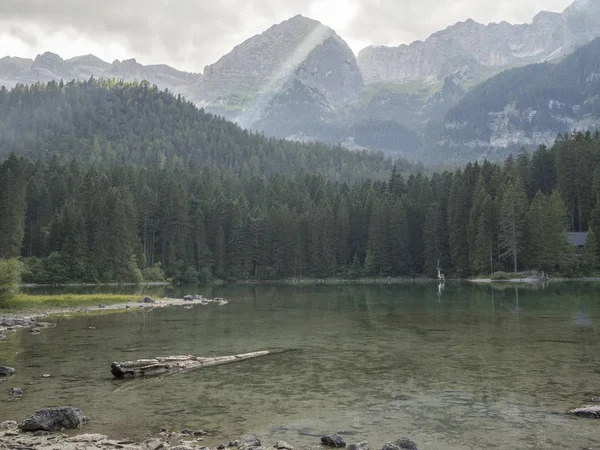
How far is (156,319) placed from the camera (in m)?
48.7

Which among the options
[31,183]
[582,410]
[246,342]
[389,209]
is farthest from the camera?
[389,209]

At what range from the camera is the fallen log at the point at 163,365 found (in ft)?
76.8

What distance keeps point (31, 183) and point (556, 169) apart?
138404mm

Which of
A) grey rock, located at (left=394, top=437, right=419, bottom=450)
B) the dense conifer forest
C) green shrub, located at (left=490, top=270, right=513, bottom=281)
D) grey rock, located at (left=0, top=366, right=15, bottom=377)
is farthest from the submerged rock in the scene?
the dense conifer forest

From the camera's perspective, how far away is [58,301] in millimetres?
59375

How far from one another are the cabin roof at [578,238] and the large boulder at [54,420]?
120 m

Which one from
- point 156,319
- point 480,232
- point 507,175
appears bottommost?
point 156,319

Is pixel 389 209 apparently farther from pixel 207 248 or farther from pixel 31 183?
pixel 31 183

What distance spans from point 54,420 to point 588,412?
54.0 feet

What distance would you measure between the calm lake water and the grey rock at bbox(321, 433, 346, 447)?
60 centimetres

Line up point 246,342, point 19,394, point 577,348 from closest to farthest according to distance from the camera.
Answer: point 19,394
point 577,348
point 246,342

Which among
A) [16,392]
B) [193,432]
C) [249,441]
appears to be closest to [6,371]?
[16,392]

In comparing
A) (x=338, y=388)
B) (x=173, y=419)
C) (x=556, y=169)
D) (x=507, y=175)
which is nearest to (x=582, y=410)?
(x=338, y=388)

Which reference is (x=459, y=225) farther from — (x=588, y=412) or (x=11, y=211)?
(x=588, y=412)
